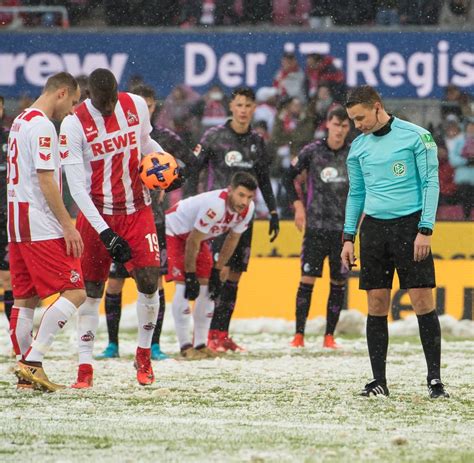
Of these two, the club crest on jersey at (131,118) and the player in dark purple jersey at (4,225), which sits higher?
the club crest on jersey at (131,118)

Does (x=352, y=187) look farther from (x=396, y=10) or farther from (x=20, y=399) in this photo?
(x=396, y=10)

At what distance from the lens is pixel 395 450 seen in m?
5.57

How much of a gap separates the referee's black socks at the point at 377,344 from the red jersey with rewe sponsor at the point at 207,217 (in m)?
2.94

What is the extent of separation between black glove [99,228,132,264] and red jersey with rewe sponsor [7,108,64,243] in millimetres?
279

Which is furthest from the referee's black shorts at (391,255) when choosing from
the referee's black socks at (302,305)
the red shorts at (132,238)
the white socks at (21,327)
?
the referee's black socks at (302,305)

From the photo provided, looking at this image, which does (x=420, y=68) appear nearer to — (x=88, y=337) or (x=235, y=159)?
(x=235, y=159)

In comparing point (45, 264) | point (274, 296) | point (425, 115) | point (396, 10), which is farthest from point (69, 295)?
point (396, 10)

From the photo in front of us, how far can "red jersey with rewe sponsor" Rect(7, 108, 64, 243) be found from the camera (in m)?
7.76

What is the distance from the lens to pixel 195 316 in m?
10.9

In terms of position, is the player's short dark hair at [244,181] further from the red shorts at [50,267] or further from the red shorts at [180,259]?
the red shorts at [50,267]

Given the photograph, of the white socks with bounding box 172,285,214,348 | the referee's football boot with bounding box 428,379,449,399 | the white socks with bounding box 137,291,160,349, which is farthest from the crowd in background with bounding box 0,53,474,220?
→ the referee's football boot with bounding box 428,379,449,399

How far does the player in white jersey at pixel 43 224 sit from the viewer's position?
7691mm

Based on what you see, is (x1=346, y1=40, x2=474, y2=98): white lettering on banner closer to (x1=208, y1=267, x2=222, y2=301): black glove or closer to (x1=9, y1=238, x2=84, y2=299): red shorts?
(x1=208, y1=267, x2=222, y2=301): black glove

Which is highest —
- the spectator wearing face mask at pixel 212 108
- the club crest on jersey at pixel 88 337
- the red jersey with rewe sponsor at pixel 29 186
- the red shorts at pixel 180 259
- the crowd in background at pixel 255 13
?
the crowd in background at pixel 255 13
